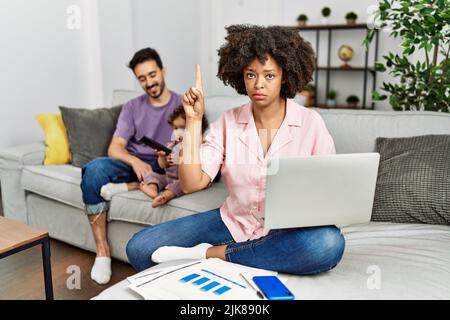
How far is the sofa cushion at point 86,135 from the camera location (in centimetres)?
242

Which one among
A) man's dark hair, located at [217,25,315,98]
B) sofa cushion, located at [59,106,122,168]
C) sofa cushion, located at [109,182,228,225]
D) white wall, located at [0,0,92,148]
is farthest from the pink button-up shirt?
white wall, located at [0,0,92,148]

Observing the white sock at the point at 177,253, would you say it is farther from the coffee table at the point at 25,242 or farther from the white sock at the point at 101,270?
the white sock at the point at 101,270

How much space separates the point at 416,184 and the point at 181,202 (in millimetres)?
903

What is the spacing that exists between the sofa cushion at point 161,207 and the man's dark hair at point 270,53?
0.57m

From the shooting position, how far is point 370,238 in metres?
1.57

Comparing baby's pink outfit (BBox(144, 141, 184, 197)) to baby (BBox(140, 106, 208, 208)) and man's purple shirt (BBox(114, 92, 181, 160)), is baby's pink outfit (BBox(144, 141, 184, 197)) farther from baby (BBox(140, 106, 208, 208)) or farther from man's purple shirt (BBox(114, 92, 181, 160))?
man's purple shirt (BBox(114, 92, 181, 160))

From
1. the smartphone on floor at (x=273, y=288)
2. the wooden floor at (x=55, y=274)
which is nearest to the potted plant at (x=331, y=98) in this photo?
the wooden floor at (x=55, y=274)

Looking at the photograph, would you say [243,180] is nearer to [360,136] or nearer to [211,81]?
[360,136]

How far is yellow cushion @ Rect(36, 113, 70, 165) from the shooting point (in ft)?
8.00

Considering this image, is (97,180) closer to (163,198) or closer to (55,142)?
(163,198)

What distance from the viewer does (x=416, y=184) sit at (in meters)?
1.64

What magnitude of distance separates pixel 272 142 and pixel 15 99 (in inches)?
86.0

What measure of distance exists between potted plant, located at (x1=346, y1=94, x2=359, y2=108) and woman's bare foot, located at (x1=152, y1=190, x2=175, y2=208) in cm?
313
